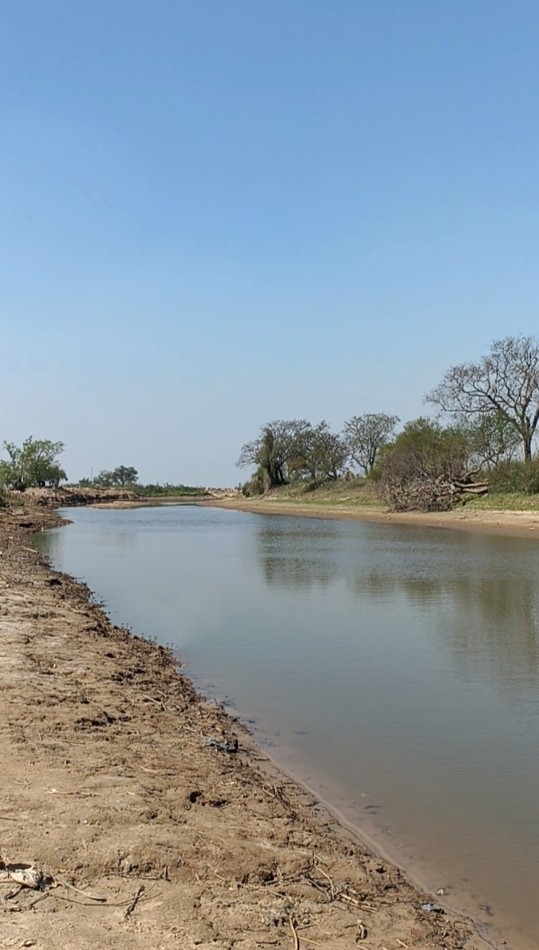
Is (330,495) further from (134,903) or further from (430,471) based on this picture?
(134,903)

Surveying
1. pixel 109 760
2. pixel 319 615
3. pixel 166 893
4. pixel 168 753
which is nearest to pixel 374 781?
pixel 168 753

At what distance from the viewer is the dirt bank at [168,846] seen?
3.55 m

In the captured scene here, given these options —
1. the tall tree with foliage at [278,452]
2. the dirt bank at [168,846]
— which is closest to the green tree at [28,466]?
the tall tree with foliage at [278,452]

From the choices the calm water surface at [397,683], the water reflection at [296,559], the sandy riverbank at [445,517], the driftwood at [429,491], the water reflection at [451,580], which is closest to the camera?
the calm water surface at [397,683]

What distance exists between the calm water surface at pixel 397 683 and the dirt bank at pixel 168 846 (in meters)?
0.49

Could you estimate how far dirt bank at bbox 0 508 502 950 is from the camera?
355cm

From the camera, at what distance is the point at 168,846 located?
14.3 feet

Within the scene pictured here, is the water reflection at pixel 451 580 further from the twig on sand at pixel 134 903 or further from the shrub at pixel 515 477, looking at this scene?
the shrub at pixel 515 477

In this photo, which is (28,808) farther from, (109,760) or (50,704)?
(50,704)

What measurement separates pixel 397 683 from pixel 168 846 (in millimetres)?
5667

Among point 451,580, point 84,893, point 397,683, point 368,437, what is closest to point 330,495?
point 368,437

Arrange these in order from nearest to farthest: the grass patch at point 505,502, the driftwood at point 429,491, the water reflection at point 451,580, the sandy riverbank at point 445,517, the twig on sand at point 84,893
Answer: the twig on sand at point 84,893 → the water reflection at point 451,580 → the sandy riverbank at point 445,517 → the grass patch at point 505,502 → the driftwood at point 429,491

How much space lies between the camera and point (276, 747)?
7383mm

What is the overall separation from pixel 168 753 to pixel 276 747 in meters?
1.43
